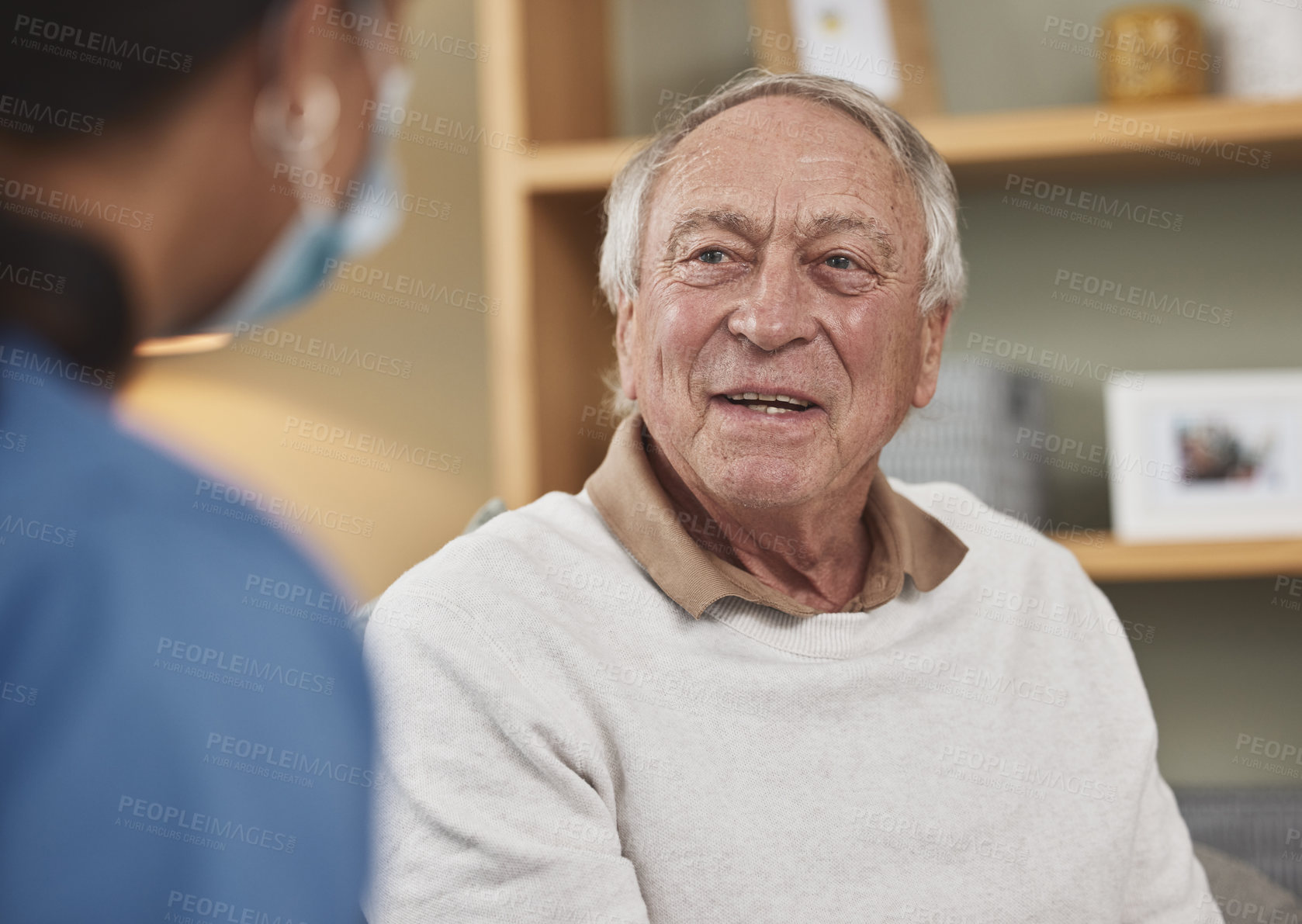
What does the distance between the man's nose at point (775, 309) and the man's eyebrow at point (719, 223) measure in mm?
25

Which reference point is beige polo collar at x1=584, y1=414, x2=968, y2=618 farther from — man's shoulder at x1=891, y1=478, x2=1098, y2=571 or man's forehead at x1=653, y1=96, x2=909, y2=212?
man's forehead at x1=653, y1=96, x2=909, y2=212

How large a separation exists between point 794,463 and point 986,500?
772 millimetres

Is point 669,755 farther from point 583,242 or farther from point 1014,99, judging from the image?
point 1014,99

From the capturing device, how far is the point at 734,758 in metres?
0.89

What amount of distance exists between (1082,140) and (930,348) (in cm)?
67

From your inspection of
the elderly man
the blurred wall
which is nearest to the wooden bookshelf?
the blurred wall

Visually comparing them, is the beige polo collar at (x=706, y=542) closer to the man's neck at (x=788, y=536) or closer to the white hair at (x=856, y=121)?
the man's neck at (x=788, y=536)

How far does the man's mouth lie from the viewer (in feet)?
3.08

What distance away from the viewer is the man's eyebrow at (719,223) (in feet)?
3.10

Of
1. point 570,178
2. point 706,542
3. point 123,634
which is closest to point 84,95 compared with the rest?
point 123,634

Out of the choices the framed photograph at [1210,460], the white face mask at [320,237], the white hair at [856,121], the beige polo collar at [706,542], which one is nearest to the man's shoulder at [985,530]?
the beige polo collar at [706,542]

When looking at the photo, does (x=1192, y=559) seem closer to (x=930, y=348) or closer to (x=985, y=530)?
(x=985, y=530)

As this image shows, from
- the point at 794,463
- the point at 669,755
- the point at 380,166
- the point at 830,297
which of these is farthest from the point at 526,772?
the point at 380,166

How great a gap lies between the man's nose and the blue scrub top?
0.63 m
